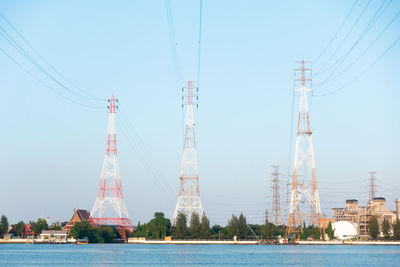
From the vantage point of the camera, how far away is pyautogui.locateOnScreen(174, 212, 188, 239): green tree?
427ft

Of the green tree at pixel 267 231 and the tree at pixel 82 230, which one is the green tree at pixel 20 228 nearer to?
the tree at pixel 82 230

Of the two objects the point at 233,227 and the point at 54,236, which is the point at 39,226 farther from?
the point at 233,227

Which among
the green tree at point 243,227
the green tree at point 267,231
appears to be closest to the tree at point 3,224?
the green tree at point 243,227

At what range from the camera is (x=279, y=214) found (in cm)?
13562

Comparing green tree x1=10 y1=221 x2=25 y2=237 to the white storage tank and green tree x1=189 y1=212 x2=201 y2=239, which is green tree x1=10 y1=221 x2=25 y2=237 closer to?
green tree x1=189 y1=212 x2=201 y2=239

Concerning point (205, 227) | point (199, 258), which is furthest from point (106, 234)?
point (199, 258)

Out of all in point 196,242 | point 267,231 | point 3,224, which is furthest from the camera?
point 3,224

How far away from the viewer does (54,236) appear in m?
159

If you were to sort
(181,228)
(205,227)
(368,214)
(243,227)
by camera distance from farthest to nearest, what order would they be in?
(368,214), (243,227), (205,227), (181,228)

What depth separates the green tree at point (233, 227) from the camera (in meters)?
137

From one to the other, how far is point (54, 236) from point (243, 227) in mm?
52881

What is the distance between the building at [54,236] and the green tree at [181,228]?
3699cm

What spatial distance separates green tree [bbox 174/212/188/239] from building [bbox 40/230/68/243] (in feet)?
121

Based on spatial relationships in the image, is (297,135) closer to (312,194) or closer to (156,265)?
(312,194)
